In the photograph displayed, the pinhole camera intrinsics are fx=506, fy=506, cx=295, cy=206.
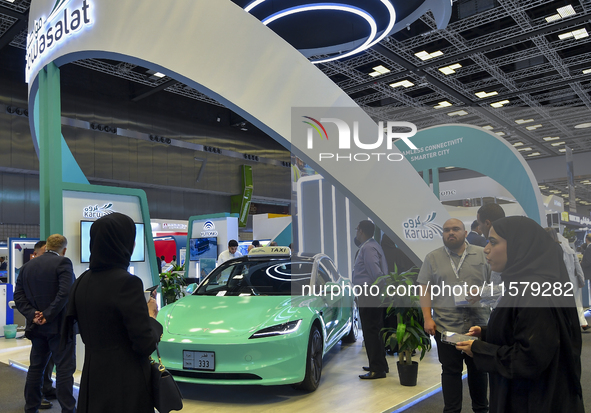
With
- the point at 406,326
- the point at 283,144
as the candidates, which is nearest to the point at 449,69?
the point at 283,144

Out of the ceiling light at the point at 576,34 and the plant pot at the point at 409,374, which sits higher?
the ceiling light at the point at 576,34

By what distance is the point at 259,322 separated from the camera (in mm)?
4586

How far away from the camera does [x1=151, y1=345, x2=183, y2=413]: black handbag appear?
7.84 ft

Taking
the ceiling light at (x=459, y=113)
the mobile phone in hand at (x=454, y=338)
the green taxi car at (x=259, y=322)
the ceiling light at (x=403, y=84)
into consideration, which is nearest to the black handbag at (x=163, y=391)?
the mobile phone in hand at (x=454, y=338)

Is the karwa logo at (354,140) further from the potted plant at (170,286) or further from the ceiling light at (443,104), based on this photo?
the ceiling light at (443,104)

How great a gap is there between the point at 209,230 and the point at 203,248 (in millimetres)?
485

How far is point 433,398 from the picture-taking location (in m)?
4.76

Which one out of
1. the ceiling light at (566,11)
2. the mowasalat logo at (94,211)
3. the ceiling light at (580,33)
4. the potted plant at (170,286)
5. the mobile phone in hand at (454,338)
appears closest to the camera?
the mobile phone in hand at (454,338)

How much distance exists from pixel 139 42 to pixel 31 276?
250 cm

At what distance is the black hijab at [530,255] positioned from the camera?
2047 mm

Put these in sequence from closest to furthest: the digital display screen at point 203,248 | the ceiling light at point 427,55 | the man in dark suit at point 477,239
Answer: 1. the man in dark suit at point 477,239
2. the digital display screen at point 203,248
3. the ceiling light at point 427,55

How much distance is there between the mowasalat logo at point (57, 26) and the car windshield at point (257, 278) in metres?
3.16

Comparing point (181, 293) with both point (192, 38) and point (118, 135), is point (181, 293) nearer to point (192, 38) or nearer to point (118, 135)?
point (192, 38)

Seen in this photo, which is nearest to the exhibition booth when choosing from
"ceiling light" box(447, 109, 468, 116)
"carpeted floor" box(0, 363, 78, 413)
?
"carpeted floor" box(0, 363, 78, 413)
